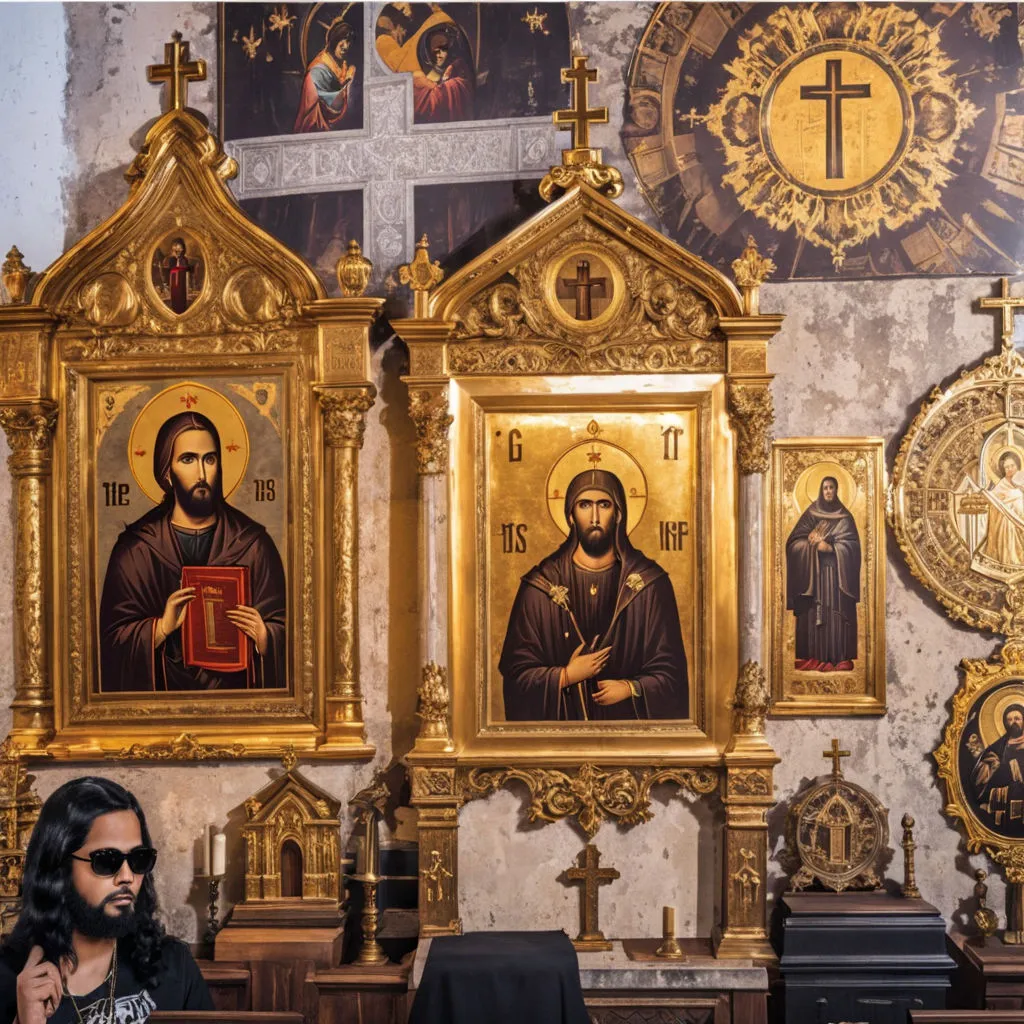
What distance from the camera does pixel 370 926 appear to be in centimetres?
598

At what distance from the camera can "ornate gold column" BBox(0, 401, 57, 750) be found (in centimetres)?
634

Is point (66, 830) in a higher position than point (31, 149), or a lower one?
lower

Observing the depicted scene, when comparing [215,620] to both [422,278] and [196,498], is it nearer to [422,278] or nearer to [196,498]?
[196,498]

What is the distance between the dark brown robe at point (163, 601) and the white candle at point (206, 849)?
684 mm

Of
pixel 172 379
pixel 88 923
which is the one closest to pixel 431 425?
pixel 172 379

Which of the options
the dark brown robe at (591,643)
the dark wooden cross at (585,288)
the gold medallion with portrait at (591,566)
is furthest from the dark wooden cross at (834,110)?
the dark brown robe at (591,643)

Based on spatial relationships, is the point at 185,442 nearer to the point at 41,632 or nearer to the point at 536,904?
the point at 41,632

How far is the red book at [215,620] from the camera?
634cm

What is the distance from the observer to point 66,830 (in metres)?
3.91

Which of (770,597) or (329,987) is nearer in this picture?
(329,987)

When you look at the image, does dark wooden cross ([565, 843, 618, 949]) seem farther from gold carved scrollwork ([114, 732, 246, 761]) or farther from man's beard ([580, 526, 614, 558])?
gold carved scrollwork ([114, 732, 246, 761])

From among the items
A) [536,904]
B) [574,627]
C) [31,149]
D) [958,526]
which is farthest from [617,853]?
[31,149]

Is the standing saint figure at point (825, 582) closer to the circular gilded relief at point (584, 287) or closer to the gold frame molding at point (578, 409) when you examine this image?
the gold frame molding at point (578, 409)

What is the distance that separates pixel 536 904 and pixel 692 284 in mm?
3055
